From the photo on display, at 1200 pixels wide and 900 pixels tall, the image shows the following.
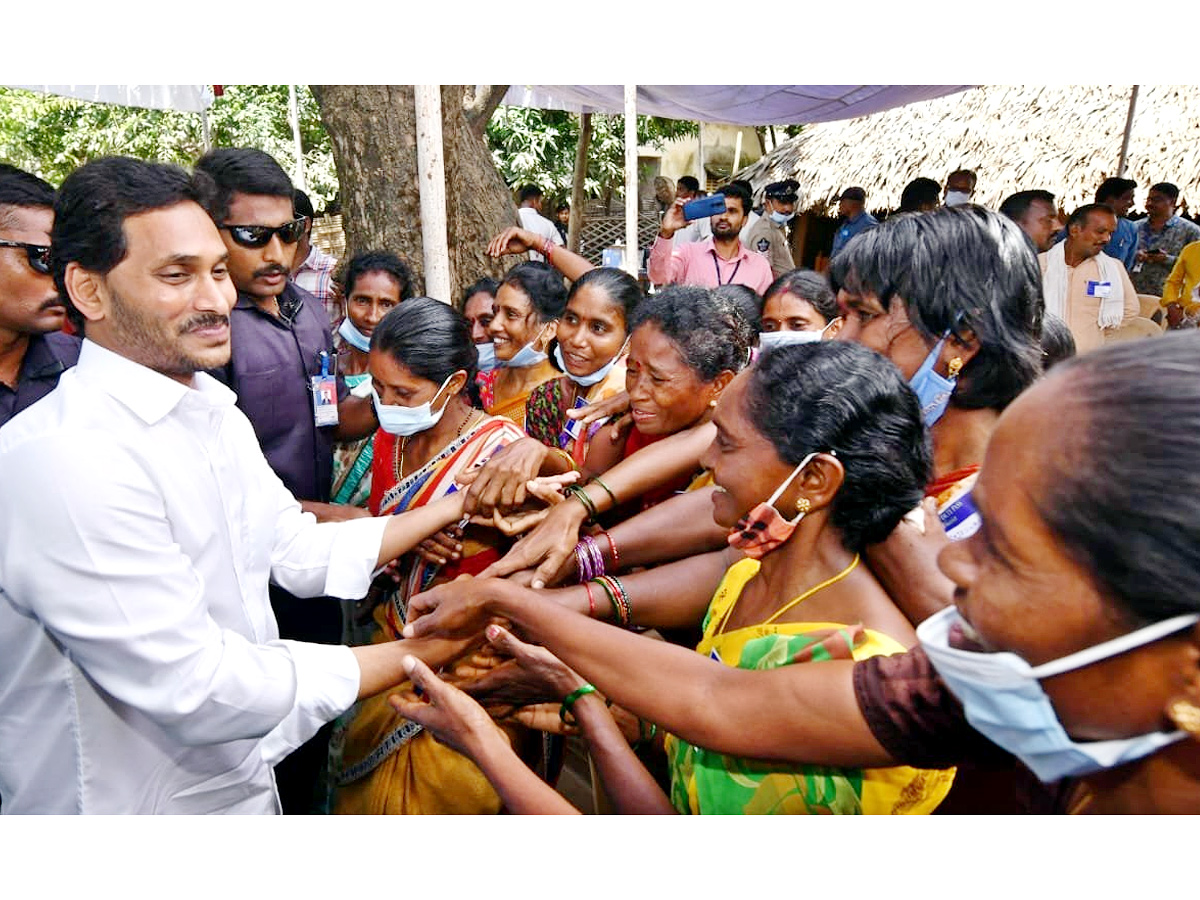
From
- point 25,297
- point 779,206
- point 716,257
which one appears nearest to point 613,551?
point 25,297

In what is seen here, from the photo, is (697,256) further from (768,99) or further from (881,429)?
(881,429)

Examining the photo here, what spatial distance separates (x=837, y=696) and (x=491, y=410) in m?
2.98

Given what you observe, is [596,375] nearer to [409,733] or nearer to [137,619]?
[409,733]

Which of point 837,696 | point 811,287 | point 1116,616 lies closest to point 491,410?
point 811,287

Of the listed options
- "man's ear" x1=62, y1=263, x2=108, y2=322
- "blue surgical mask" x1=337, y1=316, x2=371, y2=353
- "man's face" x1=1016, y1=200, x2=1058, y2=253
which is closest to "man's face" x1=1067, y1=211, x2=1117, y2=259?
"man's face" x1=1016, y1=200, x2=1058, y2=253

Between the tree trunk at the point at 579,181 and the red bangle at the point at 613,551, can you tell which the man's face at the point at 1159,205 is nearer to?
the tree trunk at the point at 579,181

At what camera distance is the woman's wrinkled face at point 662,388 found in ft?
9.43

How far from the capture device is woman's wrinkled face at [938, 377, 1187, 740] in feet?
3.28

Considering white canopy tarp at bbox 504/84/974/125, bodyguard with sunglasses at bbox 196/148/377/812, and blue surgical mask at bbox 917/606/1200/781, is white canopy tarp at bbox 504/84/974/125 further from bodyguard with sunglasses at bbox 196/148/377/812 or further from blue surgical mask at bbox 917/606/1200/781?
blue surgical mask at bbox 917/606/1200/781

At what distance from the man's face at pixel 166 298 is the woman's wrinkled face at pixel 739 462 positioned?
119 centimetres

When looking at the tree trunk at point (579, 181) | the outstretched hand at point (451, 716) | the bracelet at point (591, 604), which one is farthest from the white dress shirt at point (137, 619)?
the tree trunk at point (579, 181)

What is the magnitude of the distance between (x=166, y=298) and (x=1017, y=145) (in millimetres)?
13154

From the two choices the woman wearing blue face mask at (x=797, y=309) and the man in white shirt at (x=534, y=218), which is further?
the man in white shirt at (x=534, y=218)
